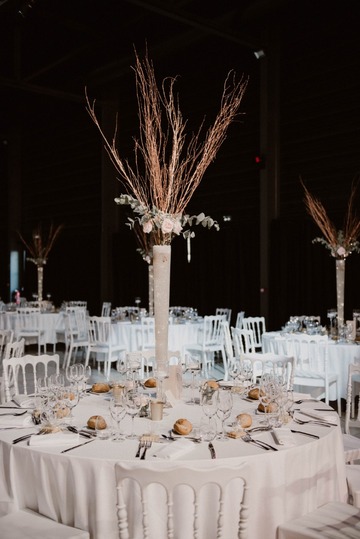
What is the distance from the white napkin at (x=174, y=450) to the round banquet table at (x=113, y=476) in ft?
0.08

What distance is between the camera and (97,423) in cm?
288

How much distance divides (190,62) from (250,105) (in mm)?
1927

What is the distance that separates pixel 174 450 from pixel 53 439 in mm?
553

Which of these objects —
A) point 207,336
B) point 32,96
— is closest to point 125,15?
point 32,96

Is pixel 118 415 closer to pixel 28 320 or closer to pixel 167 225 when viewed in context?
pixel 167 225

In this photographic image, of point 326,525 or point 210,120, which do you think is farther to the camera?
point 210,120

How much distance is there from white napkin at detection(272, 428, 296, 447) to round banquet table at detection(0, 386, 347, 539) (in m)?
0.03

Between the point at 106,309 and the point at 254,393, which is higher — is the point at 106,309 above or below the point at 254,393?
above

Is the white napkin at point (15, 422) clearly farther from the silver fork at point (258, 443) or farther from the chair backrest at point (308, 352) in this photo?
the chair backrest at point (308, 352)

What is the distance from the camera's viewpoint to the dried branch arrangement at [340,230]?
7.06 metres

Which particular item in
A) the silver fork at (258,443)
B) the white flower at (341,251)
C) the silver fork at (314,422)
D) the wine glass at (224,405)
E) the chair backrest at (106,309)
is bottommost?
the silver fork at (258,443)

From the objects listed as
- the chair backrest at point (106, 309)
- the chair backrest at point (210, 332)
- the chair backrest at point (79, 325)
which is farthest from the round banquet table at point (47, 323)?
the chair backrest at point (210, 332)

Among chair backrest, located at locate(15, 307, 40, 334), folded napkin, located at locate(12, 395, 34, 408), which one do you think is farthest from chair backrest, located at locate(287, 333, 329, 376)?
chair backrest, located at locate(15, 307, 40, 334)

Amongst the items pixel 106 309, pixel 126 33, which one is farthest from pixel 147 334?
pixel 126 33
